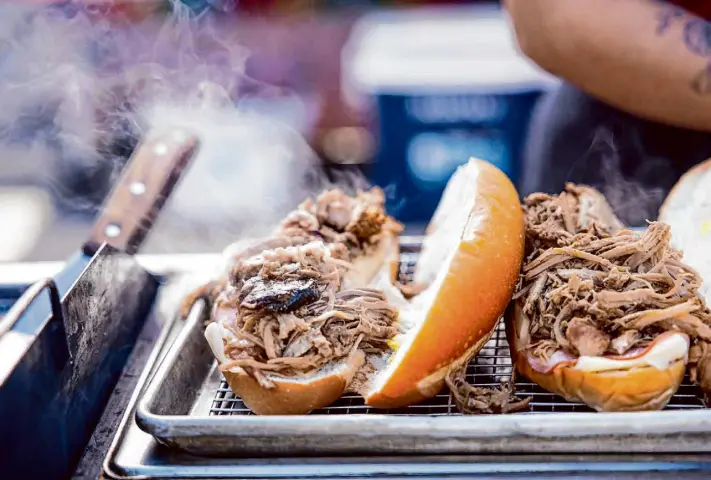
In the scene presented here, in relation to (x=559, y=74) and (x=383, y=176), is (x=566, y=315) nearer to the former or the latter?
(x=559, y=74)

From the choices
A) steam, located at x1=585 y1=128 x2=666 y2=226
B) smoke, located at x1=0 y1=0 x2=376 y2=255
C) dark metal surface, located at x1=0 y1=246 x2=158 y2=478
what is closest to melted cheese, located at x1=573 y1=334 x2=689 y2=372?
dark metal surface, located at x1=0 y1=246 x2=158 y2=478

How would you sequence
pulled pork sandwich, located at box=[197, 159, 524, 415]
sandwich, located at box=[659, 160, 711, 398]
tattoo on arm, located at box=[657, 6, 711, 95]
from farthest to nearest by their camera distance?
1. tattoo on arm, located at box=[657, 6, 711, 95]
2. sandwich, located at box=[659, 160, 711, 398]
3. pulled pork sandwich, located at box=[197, 159, 524, 415]

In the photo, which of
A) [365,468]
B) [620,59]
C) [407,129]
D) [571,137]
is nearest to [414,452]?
[365,468]

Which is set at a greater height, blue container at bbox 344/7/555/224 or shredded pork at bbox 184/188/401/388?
shredded pork at bbox 184/188/401/388

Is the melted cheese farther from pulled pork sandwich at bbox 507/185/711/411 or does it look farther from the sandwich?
the sandwich

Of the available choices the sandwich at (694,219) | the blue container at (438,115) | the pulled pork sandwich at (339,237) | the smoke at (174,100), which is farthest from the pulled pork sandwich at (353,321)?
the smoke at (174,100)

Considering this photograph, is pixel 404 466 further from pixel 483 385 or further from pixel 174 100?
pixel 174 100

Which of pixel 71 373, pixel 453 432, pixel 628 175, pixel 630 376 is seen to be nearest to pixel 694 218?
pixel 628 175
